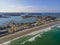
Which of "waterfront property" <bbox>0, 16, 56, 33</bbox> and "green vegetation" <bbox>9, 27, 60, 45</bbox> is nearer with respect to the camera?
"green vegetation" <bbox>9, 27, 60, 45</bbox>

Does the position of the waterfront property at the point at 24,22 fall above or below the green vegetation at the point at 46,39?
above

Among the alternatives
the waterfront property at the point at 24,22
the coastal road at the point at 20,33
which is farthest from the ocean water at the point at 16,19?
the coastal road at the point at 20,33

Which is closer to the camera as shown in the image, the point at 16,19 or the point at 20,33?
the point at 20,33

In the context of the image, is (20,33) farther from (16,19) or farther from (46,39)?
(46,39)

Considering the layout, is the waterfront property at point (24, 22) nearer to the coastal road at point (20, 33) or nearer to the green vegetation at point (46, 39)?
the coastal road at point (20, 33)

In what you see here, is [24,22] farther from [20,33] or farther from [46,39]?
[46,39]

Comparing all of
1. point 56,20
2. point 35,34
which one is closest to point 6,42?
point 35,34

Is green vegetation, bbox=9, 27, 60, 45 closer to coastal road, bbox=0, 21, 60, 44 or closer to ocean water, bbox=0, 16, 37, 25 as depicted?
coastal road, bbox=0, 21, 60, 44

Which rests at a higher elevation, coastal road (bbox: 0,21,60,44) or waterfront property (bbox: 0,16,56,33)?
waterfront property (bbox: 0,16,56,33)

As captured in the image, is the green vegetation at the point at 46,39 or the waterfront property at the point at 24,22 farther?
the waterfront property at the point at 24,22

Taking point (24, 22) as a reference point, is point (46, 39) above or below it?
below

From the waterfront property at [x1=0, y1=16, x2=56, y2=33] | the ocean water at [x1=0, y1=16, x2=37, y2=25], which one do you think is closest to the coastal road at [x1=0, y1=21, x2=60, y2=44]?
the waterfront property at [x1=0, y1=16, x2=56, y2=33]

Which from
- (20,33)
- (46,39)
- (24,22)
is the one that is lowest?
(46,39)

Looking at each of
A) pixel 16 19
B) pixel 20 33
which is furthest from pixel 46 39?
pixel 16 19
